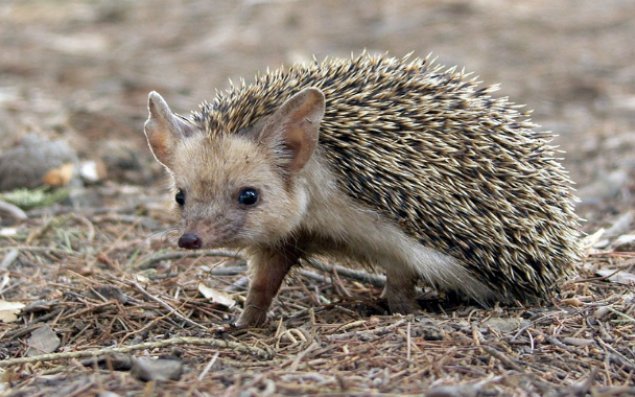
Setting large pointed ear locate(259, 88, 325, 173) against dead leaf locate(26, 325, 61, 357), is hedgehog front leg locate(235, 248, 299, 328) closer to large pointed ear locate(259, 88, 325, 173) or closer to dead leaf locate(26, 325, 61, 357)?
large pointed ear locate(259, 88, 325, 173)

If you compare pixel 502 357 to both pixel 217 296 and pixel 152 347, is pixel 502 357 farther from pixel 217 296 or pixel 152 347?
pixel 217 296

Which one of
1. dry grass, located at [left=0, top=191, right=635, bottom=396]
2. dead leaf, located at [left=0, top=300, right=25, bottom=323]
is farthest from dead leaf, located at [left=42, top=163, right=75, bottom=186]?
dead leaf, located at [left=0, top=300, right=25, bottom=323]

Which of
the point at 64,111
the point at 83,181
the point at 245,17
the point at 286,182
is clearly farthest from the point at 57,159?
the point at 245,17

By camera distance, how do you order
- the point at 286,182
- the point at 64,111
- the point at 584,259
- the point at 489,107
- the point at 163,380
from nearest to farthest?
the point at 163,380 → the point at 286,182 → the point at 489,107 → the point at 584,259 → the point at 64,111

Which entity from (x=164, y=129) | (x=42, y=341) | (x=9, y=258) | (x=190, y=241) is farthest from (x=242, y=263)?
(x=190, y=241)

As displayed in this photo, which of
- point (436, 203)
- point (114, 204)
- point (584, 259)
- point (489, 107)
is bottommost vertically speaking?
point (114, 204)

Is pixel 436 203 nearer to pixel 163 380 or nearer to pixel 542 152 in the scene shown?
pixel 542 152

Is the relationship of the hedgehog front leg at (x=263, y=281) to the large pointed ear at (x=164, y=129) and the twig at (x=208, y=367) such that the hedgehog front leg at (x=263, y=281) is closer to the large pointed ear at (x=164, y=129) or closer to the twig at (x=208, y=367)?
the large pointed ear at (x=164, y=129)
